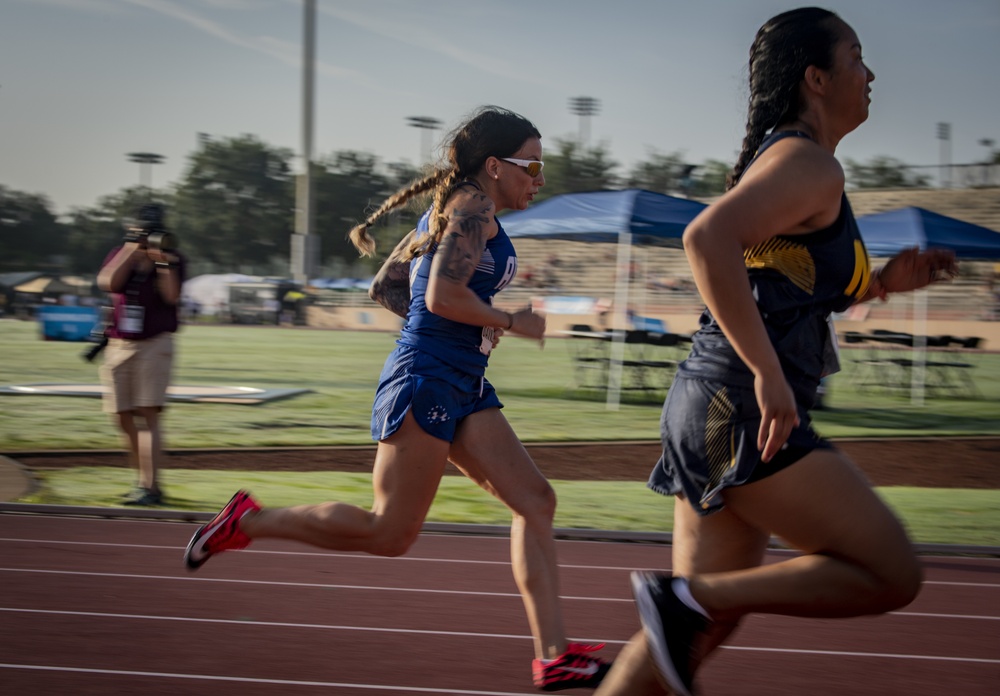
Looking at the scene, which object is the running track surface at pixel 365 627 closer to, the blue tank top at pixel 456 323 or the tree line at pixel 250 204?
the blue tank top at pixel 456 323

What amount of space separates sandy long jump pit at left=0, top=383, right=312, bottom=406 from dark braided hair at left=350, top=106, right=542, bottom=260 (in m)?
10.3

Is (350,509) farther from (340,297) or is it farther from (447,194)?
(340,297)

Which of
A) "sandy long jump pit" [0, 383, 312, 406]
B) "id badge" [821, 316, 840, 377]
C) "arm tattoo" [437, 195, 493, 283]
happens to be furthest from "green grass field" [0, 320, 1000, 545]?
"id badge" [821, 316, 840, 377]

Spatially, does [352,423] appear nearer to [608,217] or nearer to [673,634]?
[608,217]

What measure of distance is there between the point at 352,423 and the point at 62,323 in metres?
16.4

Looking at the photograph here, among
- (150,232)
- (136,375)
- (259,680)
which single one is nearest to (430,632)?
(259,680)

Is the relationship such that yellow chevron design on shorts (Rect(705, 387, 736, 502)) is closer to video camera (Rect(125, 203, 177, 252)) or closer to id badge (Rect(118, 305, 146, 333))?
video camera (Rect(125, 203, 177, 252))

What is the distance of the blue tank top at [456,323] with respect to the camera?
3732 mm

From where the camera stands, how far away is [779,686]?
387 cm

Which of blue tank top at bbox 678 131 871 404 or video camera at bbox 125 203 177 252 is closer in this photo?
blue tank top at bbox 678 131 871 404

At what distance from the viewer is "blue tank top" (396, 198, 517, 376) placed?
147 inches

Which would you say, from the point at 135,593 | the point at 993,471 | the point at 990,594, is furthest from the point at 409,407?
the point at 993,471

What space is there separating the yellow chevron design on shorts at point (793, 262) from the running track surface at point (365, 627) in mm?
1764

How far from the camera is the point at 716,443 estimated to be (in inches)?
102
